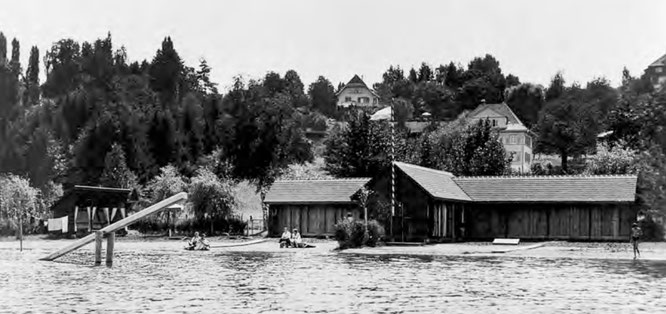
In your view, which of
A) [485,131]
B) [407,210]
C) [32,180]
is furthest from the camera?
[32,180]

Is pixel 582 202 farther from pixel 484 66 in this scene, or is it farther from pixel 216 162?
pixel 484 66

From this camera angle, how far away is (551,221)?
60.2 metres

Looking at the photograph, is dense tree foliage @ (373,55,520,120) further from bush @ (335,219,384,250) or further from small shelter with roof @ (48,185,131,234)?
bush @ (335,219,384,250)

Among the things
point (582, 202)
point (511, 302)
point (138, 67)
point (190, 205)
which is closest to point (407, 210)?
point (582, 202)

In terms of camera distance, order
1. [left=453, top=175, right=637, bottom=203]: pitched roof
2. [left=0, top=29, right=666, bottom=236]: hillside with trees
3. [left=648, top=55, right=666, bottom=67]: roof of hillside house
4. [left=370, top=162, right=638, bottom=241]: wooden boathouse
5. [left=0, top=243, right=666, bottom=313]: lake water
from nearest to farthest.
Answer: [left=0, top=243, right=666, bottom=313]: lake water, [left=370, top=162, right=638, bottom=241]: wooden boathouse, [left=453, top=175, right=637, bottom=203]: pitched roof, [left=0, top=29, right=666, bottom=236]: hillside with trees, [left=648, top=55, right=666, bottom=67]: roof of hillside house

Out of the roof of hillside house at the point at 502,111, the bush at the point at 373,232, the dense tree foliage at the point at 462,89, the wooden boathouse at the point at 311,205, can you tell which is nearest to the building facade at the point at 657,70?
the dense tree foliage at the point at 462,89

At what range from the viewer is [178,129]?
115062 mm

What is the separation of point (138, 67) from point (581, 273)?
149955 mm

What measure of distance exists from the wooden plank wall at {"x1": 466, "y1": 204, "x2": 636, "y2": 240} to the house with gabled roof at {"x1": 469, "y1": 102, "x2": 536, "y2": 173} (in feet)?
214

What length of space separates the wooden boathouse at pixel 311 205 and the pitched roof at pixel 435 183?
17.2 feet

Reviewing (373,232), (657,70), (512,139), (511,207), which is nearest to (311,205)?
(373,232)

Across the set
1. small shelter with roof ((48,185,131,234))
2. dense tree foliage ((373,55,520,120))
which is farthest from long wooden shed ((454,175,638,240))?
dense tree foliage ((373,55,520,120))

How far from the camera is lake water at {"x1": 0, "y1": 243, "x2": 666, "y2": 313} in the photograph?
23422mm

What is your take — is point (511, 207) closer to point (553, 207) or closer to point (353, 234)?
point (553, 207)
